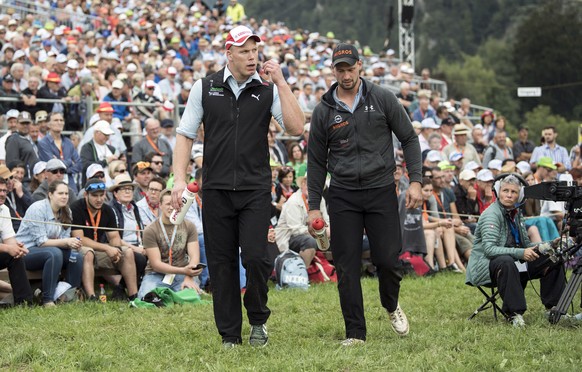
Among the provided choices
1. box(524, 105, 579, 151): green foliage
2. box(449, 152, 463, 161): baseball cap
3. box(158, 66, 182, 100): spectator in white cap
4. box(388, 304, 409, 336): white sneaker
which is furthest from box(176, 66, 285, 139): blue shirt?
box(524, 105, 579, 151): green foliage

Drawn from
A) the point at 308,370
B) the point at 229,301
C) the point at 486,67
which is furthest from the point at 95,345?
the point at 486,67

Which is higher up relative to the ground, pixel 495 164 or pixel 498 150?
pixel 498 150

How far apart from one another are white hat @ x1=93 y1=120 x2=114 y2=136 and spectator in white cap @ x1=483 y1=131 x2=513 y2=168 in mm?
7822

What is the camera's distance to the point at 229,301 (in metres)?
7.81

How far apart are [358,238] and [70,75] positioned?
37.9 ft

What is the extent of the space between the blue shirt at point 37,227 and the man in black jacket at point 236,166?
3.90m

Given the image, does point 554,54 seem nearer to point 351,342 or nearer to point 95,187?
point 95,187

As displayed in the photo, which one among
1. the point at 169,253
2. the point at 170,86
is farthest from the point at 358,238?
the point at 170,86

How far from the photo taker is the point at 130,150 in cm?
1711

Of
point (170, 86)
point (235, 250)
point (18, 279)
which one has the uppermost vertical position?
point (170, 86)

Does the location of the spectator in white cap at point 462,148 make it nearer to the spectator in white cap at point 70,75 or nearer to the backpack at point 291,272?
the backpack at point 291,272

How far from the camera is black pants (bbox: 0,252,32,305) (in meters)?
10.6

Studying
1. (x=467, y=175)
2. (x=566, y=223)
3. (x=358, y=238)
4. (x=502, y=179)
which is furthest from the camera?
(x=467, y=175)

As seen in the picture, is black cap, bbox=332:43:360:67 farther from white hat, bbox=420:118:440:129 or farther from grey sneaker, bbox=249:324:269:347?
white hat, bbox=420:118:440:129
